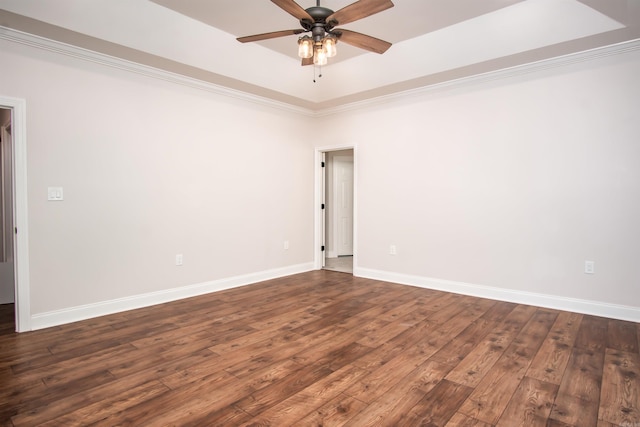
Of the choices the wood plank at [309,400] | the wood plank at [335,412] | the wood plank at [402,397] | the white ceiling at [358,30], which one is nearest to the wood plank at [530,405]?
the wood plank at [402,397]

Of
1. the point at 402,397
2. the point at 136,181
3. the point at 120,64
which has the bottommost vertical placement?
the point at 402,397

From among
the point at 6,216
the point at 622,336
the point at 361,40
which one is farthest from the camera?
the point at 6,216

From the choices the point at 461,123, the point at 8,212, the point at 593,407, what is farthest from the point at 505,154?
the point at 8,212

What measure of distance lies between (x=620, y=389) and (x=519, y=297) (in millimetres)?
1876

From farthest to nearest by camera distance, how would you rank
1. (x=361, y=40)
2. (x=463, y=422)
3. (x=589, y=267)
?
1. (x=589, y=267)
2. (x=361, y=40)
3. (x=463, y=422)

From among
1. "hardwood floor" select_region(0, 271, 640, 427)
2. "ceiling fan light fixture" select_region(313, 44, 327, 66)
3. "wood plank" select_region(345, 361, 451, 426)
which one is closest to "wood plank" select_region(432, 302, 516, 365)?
"hardwood floor" select_region(0, 271, 640, 427)

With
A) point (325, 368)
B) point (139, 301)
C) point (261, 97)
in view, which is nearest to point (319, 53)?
point (325, 368)

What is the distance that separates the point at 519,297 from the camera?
13.3ft

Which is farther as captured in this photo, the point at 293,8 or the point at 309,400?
the point at 293,8

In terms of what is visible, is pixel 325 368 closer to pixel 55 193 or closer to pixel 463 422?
pixel 463 422

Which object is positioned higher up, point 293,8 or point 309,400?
point 293,8

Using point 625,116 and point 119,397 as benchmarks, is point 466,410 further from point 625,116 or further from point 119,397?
point 625,116

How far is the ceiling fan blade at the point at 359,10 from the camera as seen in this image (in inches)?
85.3

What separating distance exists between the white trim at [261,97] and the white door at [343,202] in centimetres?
185
